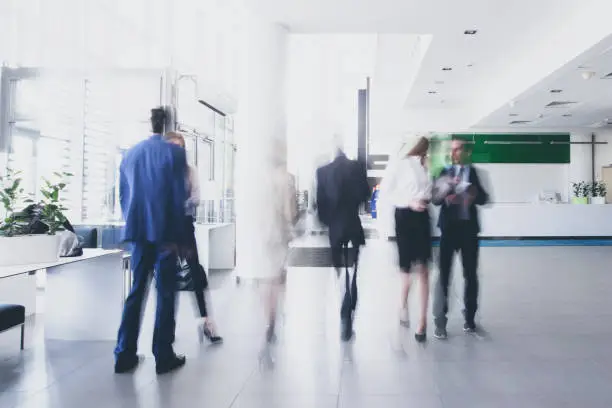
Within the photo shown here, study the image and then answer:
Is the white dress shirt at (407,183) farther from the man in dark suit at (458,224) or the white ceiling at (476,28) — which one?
the white ceiling at (476,28)

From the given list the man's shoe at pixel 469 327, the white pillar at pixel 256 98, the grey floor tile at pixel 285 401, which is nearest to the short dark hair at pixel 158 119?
the grey floor tile at pixel 285 401

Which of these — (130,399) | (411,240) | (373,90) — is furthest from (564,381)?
(373,90)

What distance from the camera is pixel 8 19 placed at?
229 inches

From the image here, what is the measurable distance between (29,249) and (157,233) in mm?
912

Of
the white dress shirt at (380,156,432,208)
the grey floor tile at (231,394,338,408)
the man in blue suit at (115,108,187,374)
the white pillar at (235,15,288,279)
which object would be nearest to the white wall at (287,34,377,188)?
the white pillar at (235,15,288,279)

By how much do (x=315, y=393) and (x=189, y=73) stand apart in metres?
6.10

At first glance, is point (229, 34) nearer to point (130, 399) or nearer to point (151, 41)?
point (151, 41)

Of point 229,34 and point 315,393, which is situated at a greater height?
point 229,34

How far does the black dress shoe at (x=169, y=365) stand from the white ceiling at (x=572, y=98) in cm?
635

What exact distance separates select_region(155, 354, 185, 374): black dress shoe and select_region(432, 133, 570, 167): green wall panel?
13.0m

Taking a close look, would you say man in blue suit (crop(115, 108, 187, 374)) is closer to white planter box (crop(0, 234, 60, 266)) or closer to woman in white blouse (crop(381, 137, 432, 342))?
white planter box (crop(0, 234, 60, 266))

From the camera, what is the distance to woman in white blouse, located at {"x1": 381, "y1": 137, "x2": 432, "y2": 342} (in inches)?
159

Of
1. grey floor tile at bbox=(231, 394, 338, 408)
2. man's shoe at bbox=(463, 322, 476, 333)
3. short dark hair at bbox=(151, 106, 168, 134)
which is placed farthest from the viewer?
man's shoe at bbox=(463, 322, 476, 333)

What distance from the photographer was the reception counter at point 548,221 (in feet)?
43.1
